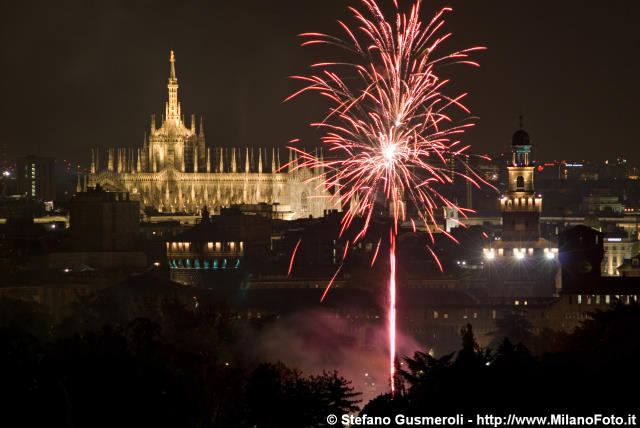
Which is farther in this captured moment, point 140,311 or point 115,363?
point 140,311

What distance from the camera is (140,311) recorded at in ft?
194

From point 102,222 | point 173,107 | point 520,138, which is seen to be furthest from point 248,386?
point 173,107

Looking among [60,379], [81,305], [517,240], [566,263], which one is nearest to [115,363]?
[60,379]

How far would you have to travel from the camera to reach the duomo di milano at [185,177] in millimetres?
122375

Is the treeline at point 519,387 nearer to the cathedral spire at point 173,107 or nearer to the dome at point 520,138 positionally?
the dome at point 520,138

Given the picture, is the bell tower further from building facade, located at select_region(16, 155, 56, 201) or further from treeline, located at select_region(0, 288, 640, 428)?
building facade, located at select_region(16, 155, 56, 201)

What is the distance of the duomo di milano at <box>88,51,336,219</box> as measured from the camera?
122 m

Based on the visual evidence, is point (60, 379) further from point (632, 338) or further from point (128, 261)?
point (128, 261)

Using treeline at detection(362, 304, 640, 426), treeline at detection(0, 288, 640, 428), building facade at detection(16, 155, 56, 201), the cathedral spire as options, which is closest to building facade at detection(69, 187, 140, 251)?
the cathedral spire

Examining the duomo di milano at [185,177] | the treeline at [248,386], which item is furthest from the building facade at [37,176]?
the treeline at [248,386]

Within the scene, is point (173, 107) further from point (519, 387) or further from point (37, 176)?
point (519, 387)

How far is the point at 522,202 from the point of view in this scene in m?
75.6

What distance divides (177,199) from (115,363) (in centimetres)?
8398

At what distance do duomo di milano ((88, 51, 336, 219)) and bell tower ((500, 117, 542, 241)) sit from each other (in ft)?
154
